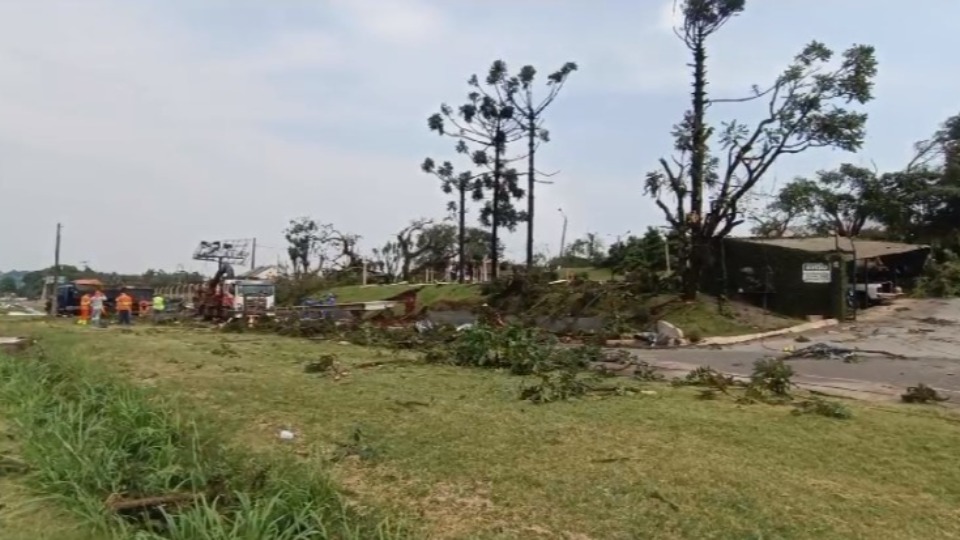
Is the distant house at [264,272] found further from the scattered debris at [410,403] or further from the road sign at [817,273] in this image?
the scattered debris at [410,403]

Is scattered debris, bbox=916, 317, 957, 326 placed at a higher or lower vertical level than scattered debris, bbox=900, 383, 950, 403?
higher

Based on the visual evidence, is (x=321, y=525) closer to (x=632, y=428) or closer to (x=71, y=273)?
(x=632, y=428)

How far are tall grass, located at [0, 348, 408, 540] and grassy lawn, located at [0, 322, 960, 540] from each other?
0.39 metres

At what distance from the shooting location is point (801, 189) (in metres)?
33.7

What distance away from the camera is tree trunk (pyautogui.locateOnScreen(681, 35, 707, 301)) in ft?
77.5

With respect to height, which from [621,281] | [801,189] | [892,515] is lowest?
[892,515]

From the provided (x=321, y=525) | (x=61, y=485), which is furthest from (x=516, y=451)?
(x=61, y=485)

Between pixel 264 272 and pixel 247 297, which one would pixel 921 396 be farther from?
pixel 264 272

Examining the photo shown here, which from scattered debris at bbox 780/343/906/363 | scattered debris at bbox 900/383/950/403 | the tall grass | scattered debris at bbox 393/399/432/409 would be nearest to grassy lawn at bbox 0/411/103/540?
the tall grass

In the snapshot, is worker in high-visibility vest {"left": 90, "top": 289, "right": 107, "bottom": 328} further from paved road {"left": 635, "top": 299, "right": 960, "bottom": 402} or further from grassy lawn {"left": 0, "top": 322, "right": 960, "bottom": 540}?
grassy lawn {"left": 0, "top": 322, "right": 960, "bottom": 540}

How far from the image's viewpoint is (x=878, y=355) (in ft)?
50.2

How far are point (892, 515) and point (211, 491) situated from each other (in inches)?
149

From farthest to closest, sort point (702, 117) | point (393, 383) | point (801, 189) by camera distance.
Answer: point (801, 189)
point (702, 117)
point (393, 383)

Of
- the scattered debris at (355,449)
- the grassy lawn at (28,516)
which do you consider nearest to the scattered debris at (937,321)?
the scattered debris at (355,449)
